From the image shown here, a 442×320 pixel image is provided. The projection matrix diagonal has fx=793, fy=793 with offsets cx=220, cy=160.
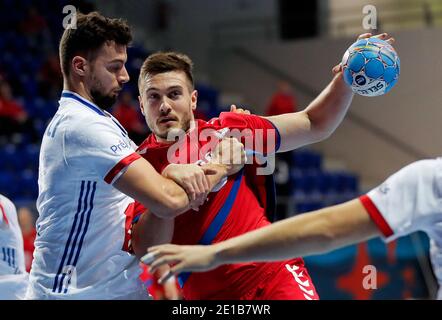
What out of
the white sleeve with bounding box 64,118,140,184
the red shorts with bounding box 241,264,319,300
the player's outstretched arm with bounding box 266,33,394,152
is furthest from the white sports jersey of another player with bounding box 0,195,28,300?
the player's outstretched arm with bounding box 266,33,394,152

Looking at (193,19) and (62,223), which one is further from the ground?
(193,19)

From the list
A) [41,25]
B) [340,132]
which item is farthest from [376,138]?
[41,25]

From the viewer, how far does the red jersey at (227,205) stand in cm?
410

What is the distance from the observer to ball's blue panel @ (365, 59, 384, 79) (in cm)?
424

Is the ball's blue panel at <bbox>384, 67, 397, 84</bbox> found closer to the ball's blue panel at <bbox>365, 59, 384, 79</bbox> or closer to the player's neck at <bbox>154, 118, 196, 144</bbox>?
the ball's blue panel at <bbox>365, 59, 384, 79</bbox>

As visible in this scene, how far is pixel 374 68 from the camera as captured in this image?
4.24 metres

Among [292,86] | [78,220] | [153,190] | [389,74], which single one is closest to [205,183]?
[153,190]

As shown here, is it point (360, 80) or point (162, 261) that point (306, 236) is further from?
point (360, 80)

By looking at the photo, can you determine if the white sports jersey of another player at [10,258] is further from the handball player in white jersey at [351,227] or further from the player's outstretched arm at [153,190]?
the handball player in white jersey at [351,227]

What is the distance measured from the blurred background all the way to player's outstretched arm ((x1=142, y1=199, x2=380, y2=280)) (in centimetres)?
651

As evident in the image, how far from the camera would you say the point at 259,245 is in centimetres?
271

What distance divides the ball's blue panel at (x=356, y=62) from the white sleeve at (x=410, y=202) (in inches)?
65.1

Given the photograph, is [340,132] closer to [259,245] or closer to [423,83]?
[423,83]
